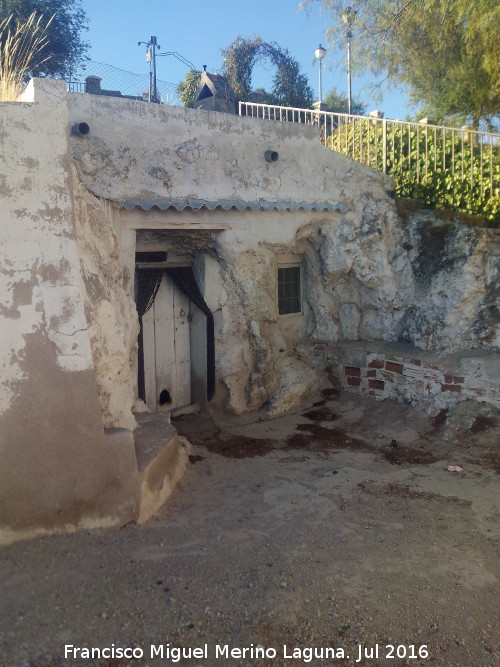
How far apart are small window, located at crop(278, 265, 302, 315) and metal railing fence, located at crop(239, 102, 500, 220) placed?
2048 mm

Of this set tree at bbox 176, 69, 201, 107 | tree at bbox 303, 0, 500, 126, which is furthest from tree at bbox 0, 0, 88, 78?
tree at bbox 303, 0, 500, 126

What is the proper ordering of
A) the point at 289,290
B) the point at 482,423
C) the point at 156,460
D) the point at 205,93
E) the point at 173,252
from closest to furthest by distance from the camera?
the point at 156,460
the point at 482,423
the point at 173,252
the point at 289,290
the point at 205,93

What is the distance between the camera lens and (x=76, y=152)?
6.43m

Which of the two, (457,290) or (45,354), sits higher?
(457,290)

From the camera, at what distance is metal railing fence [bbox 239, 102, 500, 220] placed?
8547mm

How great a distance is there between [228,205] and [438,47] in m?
5.28

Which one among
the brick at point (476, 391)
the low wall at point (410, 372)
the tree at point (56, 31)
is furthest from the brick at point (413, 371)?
the tree at point (56, 31)

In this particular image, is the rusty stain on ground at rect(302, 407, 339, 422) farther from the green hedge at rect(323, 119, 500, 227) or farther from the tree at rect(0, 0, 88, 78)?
the tree at rect(0, 0, 88, 78)

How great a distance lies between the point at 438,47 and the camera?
32.4ft

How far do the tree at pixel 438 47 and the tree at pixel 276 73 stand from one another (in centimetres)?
1352

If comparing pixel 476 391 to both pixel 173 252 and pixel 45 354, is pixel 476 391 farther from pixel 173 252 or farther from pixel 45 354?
pixel 45 354

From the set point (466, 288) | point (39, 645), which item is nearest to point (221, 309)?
point (466, 288)

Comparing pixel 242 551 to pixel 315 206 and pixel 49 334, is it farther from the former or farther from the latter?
pixel 315 206

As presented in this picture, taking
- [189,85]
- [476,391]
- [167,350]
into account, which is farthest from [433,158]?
[189,85]
